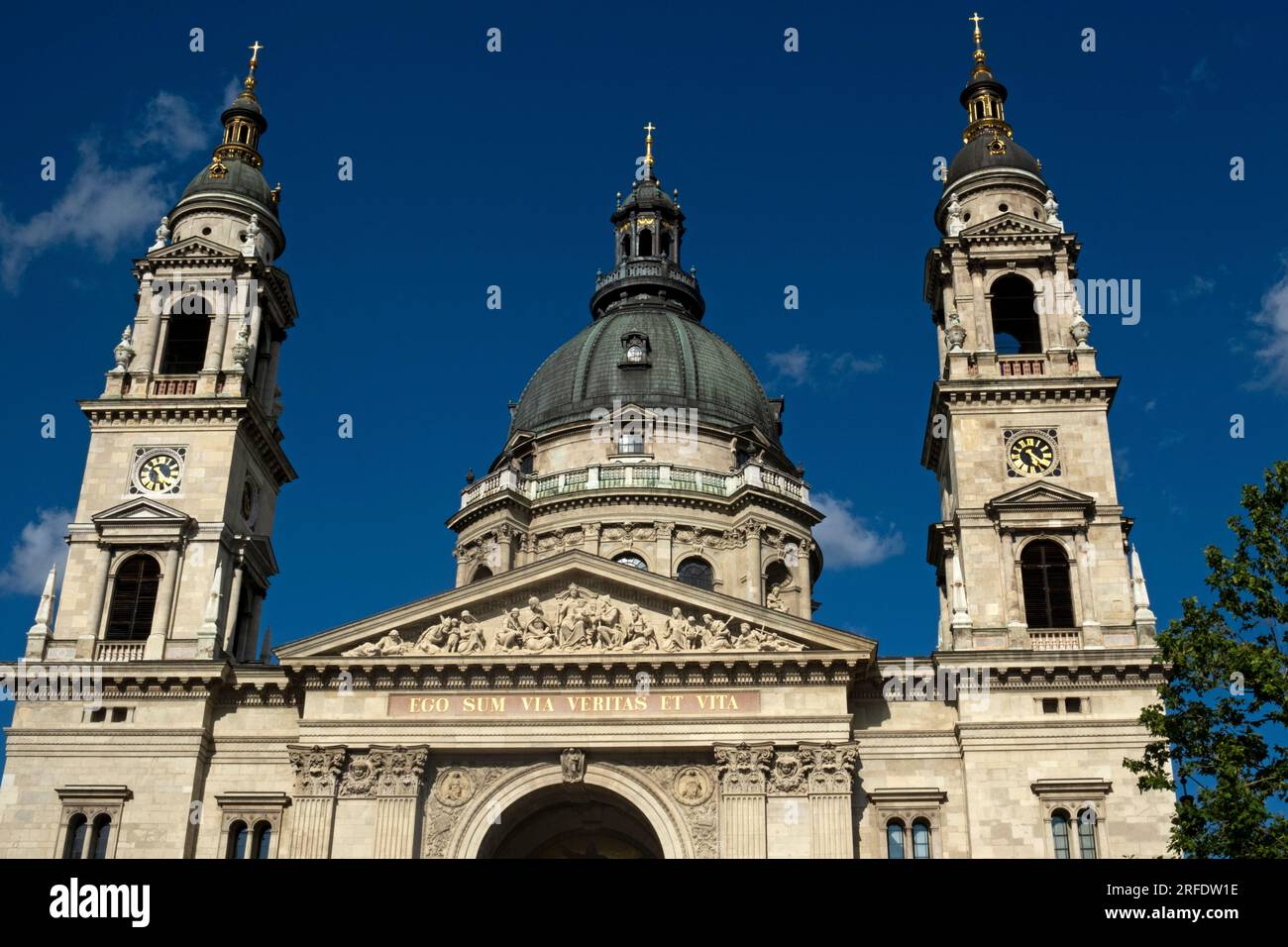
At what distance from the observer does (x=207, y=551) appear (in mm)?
43906

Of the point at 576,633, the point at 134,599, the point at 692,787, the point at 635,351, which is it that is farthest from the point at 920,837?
the point at 635,351

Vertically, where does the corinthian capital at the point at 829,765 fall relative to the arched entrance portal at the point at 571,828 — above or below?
above

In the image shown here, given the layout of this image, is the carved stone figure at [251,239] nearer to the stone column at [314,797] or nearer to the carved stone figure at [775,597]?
the stone column at [314,797]

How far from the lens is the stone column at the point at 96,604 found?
42531 mm

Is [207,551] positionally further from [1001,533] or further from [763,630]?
[1001,533]

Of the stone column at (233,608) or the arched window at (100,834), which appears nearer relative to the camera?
the arched window at (100,834)

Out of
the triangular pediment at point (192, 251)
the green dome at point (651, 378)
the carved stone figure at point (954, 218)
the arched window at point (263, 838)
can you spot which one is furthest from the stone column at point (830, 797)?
→ the triangular pediment at point (192, 251)

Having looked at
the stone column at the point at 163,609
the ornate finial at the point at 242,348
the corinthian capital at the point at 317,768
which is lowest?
the corinthian capital at the point at 317,768

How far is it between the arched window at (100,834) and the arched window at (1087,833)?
25.5 m
